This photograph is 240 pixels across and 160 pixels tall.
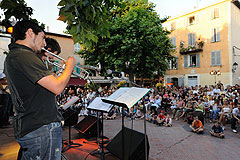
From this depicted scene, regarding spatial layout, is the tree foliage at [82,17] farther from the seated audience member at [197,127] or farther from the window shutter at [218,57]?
the window shutter at [218,57]

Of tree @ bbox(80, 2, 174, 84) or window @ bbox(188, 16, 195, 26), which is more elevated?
window @ bbox(188, 16, 195, 26)

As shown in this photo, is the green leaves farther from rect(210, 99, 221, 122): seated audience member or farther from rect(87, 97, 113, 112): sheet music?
rect(210, 99, 221, 122): seated audience member

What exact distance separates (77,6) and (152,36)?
337 inches

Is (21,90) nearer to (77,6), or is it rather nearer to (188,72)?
(77,6)

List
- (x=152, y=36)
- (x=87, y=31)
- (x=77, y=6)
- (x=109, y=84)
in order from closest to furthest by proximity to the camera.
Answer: (x=77, y=6) < (x=87, y=31) < (x=152, y=36) < (x=109, y=84)

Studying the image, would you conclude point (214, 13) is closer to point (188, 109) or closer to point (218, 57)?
point (218, 57)

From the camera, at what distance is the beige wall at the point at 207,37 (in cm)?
1606

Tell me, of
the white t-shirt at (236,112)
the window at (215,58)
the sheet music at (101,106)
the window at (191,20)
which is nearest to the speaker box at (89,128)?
the sheet music at (101,106)

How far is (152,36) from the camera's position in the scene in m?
9.80

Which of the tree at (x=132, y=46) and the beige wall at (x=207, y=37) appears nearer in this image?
the tree at (x=132, y=46)

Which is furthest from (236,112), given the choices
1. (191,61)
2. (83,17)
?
(191,61)

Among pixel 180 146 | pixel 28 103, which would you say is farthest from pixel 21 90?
pixel 180 146

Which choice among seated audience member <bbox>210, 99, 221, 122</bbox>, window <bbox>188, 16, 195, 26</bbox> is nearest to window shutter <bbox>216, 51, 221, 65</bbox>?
window <bbox>188, 16, 195, 26</bbox>

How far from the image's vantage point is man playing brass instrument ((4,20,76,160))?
1.18 metres
